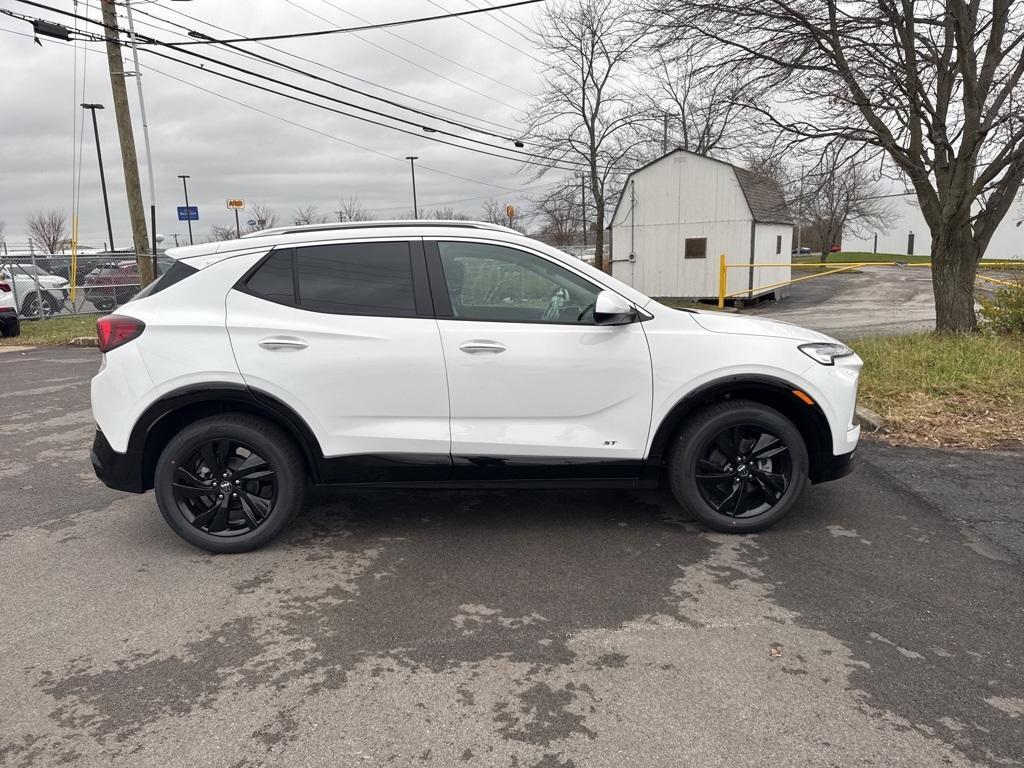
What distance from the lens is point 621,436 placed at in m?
4.07

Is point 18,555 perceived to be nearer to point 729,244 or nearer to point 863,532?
point 863,532

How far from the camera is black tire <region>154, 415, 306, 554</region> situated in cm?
396

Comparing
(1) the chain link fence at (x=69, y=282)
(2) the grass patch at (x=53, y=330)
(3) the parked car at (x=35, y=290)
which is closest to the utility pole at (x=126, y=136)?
(2) the grass patch at (x=53, y=330)

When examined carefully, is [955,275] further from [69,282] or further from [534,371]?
[69,282]

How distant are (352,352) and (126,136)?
14.3m

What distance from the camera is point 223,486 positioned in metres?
4.04

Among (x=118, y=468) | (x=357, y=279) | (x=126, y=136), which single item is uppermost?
(x=126, y=136)

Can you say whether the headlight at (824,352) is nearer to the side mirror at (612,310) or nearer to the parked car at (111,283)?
the side mirror at (612,310)

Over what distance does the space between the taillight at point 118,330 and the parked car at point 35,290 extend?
17763 millimetres

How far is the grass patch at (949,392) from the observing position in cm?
609

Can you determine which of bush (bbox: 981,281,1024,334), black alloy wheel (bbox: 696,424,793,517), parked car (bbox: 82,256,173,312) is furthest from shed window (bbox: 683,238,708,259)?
black alloy wheel (bbox: 696,424,793,517)

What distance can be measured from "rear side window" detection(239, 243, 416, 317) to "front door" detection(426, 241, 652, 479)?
0.20 meters

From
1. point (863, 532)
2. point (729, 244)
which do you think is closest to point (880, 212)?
point (729, 244)

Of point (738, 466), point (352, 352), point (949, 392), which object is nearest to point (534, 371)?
point (352, 352)
